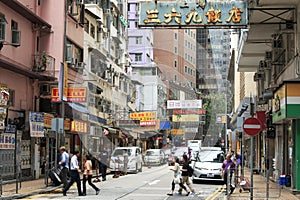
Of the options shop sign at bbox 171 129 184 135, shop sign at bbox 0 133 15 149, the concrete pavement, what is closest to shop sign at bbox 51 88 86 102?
shop sign at bbox 0 133 15 149

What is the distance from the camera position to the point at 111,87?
44844mm

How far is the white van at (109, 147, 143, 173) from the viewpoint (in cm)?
3200

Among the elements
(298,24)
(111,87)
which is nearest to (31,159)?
(298,24)

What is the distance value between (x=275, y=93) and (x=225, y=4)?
386cm

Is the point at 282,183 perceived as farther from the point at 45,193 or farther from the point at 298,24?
the point at 45,193

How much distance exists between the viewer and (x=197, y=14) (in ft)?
62.7

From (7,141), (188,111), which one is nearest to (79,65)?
(188,111)

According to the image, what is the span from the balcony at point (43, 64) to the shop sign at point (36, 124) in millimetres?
2342


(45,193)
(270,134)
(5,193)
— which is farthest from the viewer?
(270,134)

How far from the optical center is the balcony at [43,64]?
26516mm

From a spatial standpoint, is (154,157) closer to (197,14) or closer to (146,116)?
(146,116)

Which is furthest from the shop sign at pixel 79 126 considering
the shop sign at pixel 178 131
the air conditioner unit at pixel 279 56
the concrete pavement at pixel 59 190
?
the air conditioner unit at pixel 279 56

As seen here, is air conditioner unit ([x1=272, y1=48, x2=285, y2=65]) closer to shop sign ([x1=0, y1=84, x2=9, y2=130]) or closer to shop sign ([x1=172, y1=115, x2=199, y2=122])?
shop sign ([x1=0, y1=84, x2=9, y2=130])

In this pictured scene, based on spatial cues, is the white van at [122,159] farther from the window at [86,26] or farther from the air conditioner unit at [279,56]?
the air conditioner unit at [279,56]
